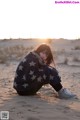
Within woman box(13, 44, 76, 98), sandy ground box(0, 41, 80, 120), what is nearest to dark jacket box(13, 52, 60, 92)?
woman box(13, 44, 76, 98)

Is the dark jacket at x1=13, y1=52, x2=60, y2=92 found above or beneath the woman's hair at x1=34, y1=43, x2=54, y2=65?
beneath

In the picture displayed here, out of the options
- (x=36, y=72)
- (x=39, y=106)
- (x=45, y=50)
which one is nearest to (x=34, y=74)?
(x=36, y=72)

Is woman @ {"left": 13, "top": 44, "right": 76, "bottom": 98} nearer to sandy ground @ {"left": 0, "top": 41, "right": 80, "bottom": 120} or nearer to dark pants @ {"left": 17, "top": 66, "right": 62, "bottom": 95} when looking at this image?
dark pants @ {"left": 17, "top": 66, "right": 62, "bottom": 95}

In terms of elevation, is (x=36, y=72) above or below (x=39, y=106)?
above

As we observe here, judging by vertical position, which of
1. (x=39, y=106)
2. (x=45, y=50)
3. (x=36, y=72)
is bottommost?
(x=39, y=106)

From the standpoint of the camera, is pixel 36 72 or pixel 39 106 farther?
pixel 36 72

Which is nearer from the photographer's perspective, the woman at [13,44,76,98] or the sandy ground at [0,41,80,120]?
the sandy ground at [0,41,80,120]

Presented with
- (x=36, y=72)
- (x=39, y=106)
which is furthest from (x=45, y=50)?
(x=39, y=106)

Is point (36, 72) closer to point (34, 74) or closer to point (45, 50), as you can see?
point (34, 74)

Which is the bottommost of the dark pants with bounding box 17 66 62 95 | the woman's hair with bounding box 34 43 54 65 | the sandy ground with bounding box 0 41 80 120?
the sandy ground with bounding box 0 41 80 120

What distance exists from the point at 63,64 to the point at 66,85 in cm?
651

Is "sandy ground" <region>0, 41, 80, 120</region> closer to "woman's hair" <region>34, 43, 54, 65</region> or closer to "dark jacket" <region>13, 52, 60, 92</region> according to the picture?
"dark jacket" <region>13, 52, 60, 92</region>

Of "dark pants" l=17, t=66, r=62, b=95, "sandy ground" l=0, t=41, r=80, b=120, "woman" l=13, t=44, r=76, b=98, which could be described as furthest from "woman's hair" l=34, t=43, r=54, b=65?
"sandy ground" l=0, t=41, r=80, b=120

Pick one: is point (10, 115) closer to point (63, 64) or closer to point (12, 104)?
point (12, 104)
